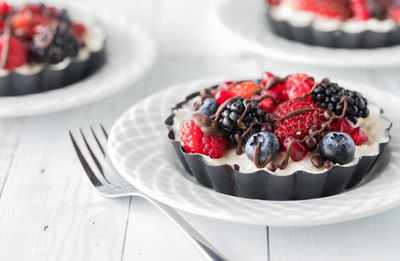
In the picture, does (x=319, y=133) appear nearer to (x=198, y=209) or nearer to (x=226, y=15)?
(x=198, y=209)

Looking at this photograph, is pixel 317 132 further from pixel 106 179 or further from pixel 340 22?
pixel 340 22

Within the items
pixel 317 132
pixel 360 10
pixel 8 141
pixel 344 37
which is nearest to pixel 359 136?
pixel 317 132

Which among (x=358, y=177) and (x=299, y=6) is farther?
(x=299, y=6)

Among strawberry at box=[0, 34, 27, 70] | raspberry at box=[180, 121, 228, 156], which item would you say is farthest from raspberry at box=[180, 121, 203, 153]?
strawberry at box=[0, 34, 27, 70]

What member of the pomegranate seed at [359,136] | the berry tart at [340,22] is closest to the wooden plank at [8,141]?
the pomegranate seed at [359,136]

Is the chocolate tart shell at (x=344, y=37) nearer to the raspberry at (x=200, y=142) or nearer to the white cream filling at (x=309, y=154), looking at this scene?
the white cream filling at (x=309, y=154)

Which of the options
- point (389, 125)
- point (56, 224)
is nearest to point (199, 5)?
point (389, 125)
